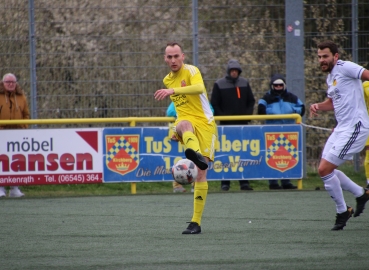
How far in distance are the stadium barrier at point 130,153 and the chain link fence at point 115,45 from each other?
3.25 ft

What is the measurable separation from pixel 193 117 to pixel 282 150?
5.18m

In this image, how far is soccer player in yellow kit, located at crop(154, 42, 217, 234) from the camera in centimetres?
789

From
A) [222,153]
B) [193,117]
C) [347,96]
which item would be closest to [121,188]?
[222,153]

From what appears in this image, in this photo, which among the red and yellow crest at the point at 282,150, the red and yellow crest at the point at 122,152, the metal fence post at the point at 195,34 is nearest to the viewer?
the red and yellow crest at the point at 122,152

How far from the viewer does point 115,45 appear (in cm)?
1373

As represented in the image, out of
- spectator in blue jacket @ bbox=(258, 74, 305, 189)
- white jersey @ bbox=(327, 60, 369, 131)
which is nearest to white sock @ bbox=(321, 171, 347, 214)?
white jersey @ bbox=(327, 60, 369, 131)

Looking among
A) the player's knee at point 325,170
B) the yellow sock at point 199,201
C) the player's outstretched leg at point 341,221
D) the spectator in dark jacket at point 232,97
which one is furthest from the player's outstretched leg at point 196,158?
the spectator in dark jacket at point 232,97

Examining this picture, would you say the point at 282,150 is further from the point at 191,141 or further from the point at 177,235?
the point at 177,235

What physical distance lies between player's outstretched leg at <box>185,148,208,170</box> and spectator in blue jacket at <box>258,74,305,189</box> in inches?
222

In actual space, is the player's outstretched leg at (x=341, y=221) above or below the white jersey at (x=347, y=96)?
below

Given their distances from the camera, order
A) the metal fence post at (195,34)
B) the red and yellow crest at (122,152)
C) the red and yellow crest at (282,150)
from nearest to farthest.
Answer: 1. the red and yellow crest at (122,152)
2. the red and yellow crest at (282,150)
3. the metal fence post at (195,34)

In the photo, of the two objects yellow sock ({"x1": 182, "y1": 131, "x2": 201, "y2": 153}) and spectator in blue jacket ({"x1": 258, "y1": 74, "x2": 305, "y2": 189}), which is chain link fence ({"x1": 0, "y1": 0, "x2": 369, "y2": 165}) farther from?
yellow sock ({"x1": 182, "y1": 131, "x2": 201, "y2": 153})

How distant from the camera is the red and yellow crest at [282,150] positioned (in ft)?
43.0

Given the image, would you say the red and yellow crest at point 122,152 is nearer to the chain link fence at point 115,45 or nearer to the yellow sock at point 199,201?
the chain link fence at point 115,45
